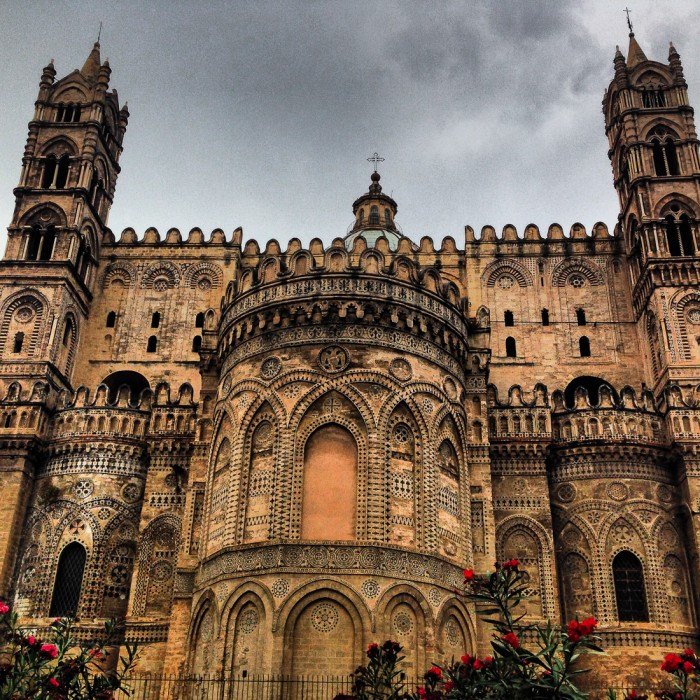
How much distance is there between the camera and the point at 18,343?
1123 inches

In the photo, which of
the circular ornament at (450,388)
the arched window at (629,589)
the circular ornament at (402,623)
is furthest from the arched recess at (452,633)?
the arched window at (629,589)

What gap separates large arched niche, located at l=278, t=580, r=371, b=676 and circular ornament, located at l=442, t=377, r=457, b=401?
19.1 feet

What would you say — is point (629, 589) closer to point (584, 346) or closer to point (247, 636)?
point (584, 346)

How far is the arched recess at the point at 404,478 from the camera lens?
58.0ft

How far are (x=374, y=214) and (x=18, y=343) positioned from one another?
52.5ft

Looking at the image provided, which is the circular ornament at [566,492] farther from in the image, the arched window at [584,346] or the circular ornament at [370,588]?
the circular ornament at [370,588]

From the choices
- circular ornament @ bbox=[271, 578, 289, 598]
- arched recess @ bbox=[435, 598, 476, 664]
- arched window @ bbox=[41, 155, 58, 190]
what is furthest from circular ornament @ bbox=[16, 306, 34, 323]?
arched recess @ bbox=[435, 598, 476, 664]

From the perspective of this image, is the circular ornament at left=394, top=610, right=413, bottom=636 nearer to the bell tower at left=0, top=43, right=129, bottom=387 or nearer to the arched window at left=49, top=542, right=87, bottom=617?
the arched window at left=49, top=542, right=87, bottom=617

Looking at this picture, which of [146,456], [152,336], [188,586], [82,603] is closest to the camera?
[188,586]

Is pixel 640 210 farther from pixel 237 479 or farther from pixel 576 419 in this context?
pixel 237 479

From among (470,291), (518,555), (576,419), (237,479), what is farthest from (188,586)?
(470,291)

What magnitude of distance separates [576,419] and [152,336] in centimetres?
1624

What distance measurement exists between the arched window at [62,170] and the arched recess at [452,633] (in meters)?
23.0

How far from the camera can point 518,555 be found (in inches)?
899
